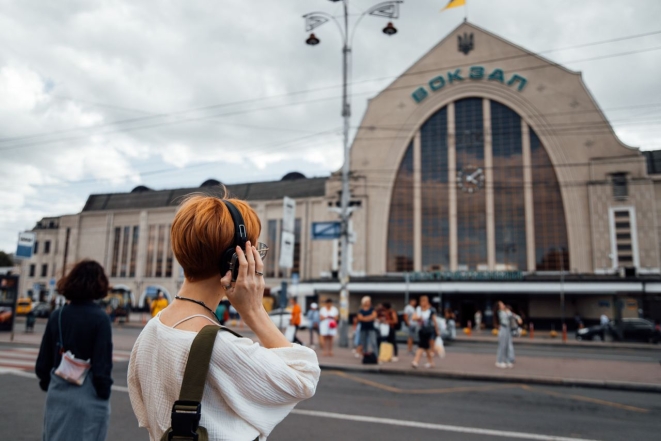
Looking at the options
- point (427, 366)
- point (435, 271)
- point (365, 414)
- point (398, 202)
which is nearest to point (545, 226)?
point (435, 271)

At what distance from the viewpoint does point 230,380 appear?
1434 mm

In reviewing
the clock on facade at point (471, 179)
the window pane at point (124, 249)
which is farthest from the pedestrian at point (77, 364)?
the window pane at point (124, 249)

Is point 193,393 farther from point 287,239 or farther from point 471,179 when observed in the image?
point 471,179

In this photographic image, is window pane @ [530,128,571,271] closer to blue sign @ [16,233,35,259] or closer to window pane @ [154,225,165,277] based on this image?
blue sign @ [16,233,35,259]

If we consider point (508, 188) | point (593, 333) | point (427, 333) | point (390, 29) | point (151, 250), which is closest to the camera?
point (427, 333)

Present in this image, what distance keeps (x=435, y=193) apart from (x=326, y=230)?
1074 inches

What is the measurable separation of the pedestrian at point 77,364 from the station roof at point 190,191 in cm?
4494

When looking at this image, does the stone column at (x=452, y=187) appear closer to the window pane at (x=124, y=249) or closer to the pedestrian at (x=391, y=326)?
the pedestrian at (x=391, y=326)

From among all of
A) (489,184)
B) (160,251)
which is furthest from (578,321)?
(160,251)

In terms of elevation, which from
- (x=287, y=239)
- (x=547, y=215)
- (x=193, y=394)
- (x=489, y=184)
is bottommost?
(x=193, y=394)

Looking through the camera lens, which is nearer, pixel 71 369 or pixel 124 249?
pixel 71 369

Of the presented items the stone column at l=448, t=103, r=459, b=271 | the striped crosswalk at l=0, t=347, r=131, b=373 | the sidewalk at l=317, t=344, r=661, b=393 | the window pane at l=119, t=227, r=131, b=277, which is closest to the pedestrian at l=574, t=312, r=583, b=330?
the stone column at l=448, t=103, r=459, b=271

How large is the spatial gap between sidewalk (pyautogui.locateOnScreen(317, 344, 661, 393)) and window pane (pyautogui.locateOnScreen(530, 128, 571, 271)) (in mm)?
26530

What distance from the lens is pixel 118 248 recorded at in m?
56.6
